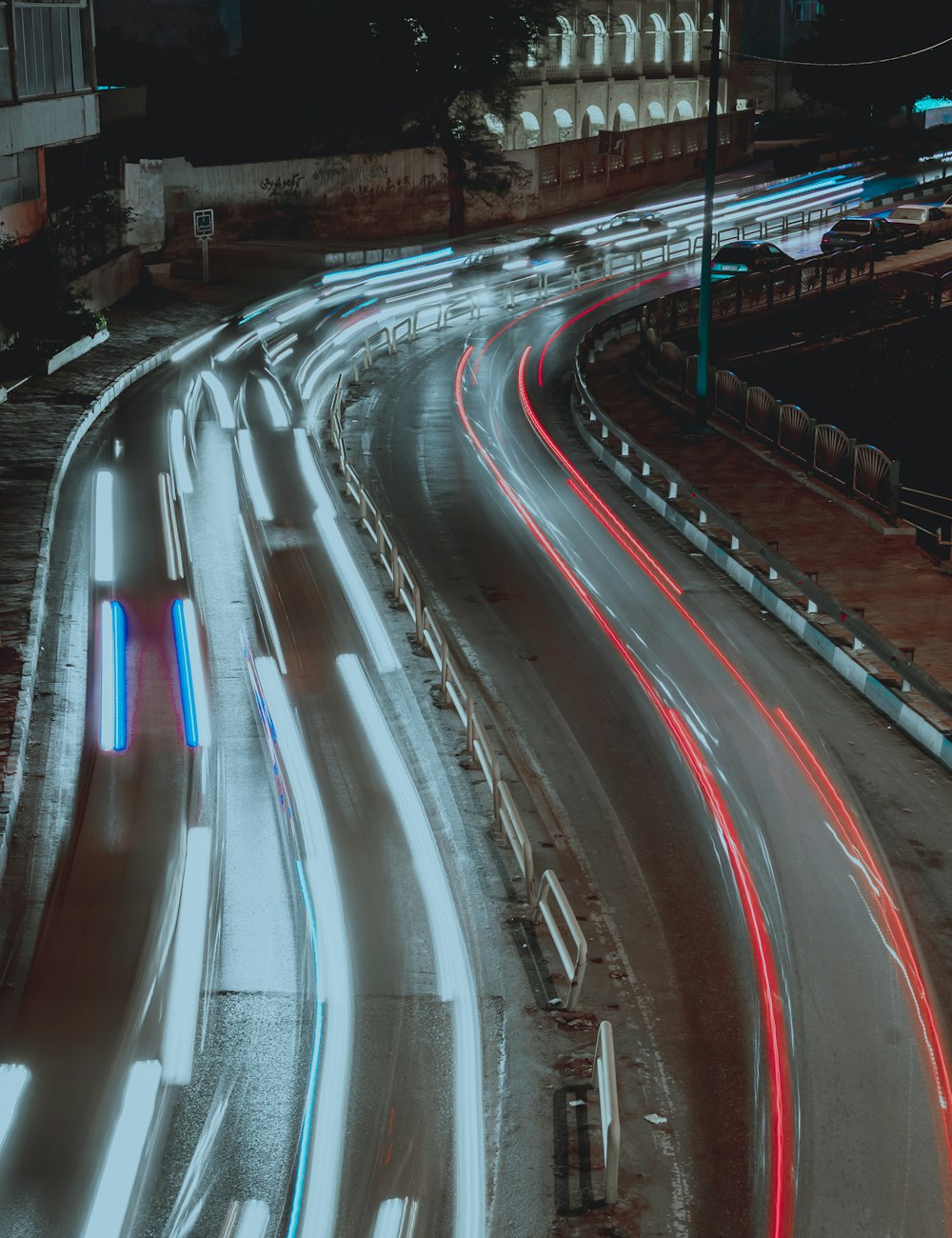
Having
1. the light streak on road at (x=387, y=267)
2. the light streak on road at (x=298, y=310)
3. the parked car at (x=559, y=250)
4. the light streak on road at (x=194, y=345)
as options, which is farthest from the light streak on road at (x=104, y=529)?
the parked car at (x=559, y=250)

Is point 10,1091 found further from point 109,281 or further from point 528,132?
point 528,132

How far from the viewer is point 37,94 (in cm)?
3275

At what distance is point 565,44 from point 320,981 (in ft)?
215

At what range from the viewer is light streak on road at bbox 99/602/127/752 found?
601 inches

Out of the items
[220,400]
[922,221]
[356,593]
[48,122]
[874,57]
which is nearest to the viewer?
[356,593]

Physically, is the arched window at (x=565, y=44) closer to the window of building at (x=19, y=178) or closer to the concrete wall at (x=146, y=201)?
the concrete wall at (x=146, y=201)

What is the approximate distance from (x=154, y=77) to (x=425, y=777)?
160 ft

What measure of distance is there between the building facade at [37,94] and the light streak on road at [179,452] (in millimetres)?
7629

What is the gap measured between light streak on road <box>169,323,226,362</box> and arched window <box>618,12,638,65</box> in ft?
143

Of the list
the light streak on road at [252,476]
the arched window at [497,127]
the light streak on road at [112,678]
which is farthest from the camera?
the arched window at [497,127]

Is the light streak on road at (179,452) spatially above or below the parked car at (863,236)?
below

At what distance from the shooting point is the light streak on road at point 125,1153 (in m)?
8.68

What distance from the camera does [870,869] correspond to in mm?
12789

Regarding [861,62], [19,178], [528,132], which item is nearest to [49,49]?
[19,178]
